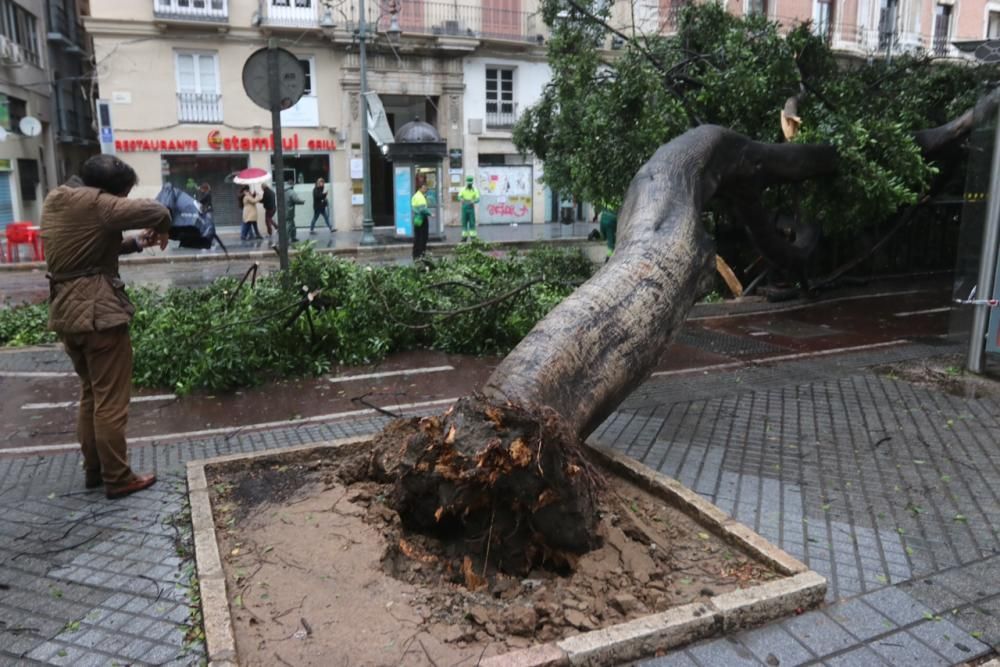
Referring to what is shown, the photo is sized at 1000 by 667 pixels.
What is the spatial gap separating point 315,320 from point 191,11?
2065cm

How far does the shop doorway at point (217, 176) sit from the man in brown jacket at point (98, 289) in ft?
73.0

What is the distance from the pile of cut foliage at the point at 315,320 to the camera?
7387 mm

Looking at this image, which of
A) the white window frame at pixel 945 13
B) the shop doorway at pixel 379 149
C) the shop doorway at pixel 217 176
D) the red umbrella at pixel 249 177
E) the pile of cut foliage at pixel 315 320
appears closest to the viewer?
the pile of cut foliage at pixel 315 320

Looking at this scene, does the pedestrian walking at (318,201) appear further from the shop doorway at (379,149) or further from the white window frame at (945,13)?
the white window frame at (945,13)

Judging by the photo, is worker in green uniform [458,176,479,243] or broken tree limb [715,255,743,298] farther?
worker in green uniform [458,176,479,243]

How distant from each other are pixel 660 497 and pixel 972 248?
16.7 ft

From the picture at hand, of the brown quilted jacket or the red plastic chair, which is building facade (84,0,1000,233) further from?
the brown quilted jacket

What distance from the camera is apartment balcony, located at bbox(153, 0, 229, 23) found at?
79.9ft

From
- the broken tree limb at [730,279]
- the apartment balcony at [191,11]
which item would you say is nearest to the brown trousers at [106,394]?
the broken tree limb at [730,279]

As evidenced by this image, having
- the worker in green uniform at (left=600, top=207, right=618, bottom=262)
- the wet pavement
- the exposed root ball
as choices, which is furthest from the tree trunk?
the worker in green uniform at (left=600, top=207, right=618, bottom=262)

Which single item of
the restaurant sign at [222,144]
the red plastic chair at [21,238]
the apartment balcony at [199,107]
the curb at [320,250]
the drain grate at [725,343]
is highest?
the apartment balcony at [199,107]

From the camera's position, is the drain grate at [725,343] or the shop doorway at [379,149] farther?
the shop doorway at [379,149]

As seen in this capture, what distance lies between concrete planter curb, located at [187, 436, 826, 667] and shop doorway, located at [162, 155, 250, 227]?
23823 millimetres

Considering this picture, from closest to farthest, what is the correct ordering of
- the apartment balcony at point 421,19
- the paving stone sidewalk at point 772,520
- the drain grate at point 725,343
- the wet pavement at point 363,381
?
the paving stone sidewalk at point 772,520 < the wet pavement at point 363,381 < the drain grate at point 725,343 < the apartment balcony at point 421,19
